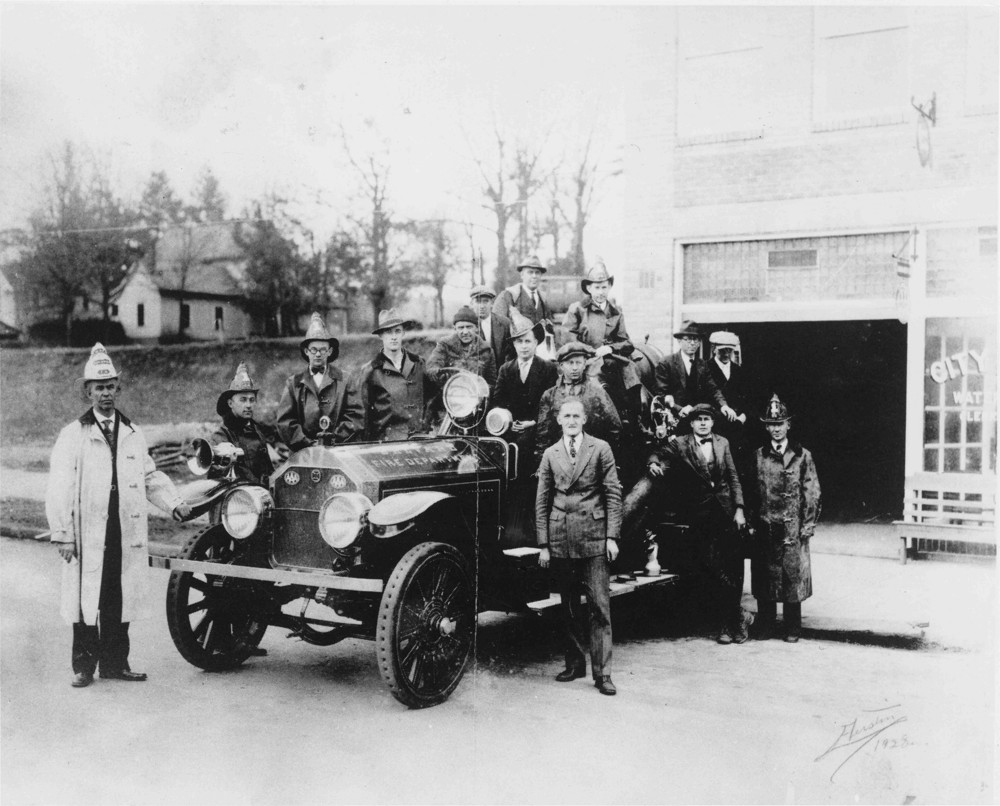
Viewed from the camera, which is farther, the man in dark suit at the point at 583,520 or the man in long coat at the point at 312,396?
the man in long coat at the point at 312,396

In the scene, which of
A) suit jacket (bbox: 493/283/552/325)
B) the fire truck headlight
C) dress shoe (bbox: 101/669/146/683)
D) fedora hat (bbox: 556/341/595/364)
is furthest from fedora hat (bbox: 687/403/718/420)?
dress shoe (bbox: 101/669/146/683)

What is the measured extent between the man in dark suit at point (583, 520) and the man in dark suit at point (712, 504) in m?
1.23

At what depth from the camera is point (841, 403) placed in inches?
472

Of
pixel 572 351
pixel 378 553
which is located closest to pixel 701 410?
pixel 572 351

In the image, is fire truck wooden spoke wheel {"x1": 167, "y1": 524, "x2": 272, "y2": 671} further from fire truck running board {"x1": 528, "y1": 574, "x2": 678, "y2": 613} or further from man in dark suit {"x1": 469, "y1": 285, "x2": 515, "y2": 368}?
man in dark suit {"x1": 469, "y1": 285, "x2": 515, "y2": 368}

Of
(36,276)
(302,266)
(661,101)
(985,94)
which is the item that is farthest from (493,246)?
(985,94)

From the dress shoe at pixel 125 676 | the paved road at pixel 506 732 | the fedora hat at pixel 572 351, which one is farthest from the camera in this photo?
the fedora hat at pixel 572 351

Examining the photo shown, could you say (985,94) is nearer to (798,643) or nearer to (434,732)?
(798,643)

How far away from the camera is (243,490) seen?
16.6ft

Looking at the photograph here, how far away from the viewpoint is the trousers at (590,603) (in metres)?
5.09

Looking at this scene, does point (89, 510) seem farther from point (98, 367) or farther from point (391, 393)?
point (391, 393)
